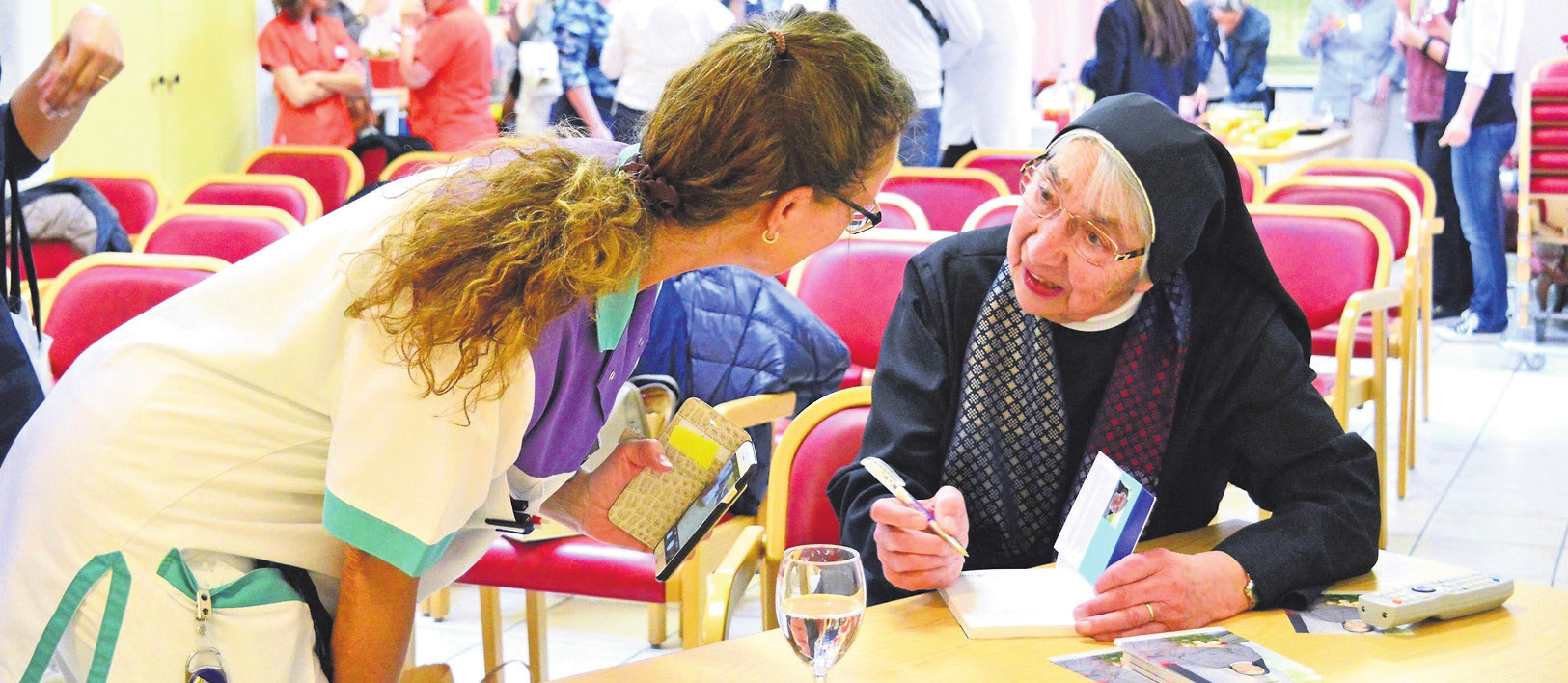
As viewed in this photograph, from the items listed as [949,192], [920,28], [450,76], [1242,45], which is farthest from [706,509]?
[1242,45]

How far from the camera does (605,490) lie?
1.62m

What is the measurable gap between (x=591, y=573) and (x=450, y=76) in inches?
182

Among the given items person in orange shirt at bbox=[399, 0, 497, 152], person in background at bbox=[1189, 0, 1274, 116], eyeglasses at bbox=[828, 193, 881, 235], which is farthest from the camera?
person in background at bbox=[1189, 0, 1274, 116]

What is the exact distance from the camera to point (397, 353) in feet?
3.88

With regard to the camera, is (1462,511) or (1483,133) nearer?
(1462,511)

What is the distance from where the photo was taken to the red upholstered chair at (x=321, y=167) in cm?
576

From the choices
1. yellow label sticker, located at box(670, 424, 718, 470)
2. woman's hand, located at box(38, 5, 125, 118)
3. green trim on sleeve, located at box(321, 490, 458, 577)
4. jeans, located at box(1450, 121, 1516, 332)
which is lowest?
jeans, located at box(1450, 121, 1516, 332)

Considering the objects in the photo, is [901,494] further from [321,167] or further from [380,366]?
[321,167]

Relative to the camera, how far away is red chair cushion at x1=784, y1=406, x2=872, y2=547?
6.63 ft

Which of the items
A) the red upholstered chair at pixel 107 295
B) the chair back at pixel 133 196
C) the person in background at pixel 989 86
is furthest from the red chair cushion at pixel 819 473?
the person in background at pixel 989 86

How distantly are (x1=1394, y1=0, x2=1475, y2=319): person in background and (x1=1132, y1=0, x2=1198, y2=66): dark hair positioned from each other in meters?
1.57

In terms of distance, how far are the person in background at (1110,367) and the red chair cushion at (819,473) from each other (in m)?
0.10

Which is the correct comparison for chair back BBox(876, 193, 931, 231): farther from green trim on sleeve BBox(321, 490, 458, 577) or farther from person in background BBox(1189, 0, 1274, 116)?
person in background BBox(1189, 0, 1274, 116)

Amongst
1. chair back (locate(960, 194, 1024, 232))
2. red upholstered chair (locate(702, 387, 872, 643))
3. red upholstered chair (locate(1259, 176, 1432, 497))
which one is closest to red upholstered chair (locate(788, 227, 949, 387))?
chair back (locate(960, 194, 1024, 232))
